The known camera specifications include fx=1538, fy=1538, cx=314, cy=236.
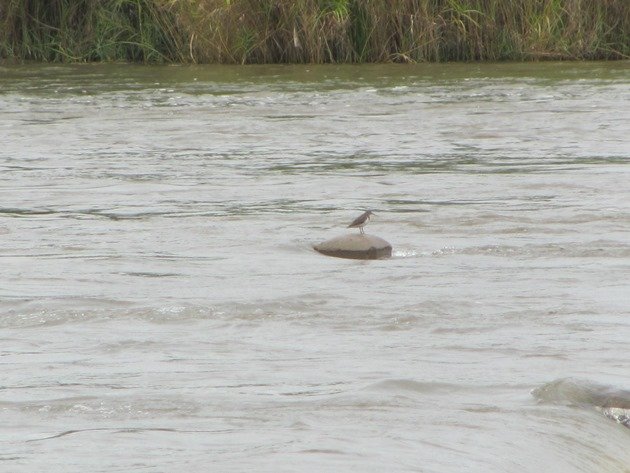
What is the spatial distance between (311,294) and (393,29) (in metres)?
11.8

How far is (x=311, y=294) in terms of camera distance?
225 inches

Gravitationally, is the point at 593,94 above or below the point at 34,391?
below

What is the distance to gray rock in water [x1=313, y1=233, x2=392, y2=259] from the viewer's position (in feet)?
21.5

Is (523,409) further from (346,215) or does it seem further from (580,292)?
(346,215)

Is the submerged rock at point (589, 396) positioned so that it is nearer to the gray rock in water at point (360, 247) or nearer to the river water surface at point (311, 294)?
the river water surface at point (311, 294)

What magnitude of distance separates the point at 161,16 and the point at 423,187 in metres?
9.70

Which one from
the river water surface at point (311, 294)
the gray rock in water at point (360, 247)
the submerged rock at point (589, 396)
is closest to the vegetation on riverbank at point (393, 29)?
the river water surface at point (311, 294)

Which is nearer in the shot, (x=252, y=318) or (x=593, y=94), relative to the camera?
(x=252, y=318)

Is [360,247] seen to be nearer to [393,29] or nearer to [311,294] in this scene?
[311,294]

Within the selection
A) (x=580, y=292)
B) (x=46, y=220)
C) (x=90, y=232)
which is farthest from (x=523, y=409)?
(x=46, y=220)

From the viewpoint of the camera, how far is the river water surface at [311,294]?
12.3ft

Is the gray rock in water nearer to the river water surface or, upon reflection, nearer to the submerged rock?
the river water surface

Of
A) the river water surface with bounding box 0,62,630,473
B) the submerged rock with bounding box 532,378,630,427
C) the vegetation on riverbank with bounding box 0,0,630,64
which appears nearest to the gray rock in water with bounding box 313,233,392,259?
the river water surface with bounding box 0,62,630,473

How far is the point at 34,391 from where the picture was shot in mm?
4180
